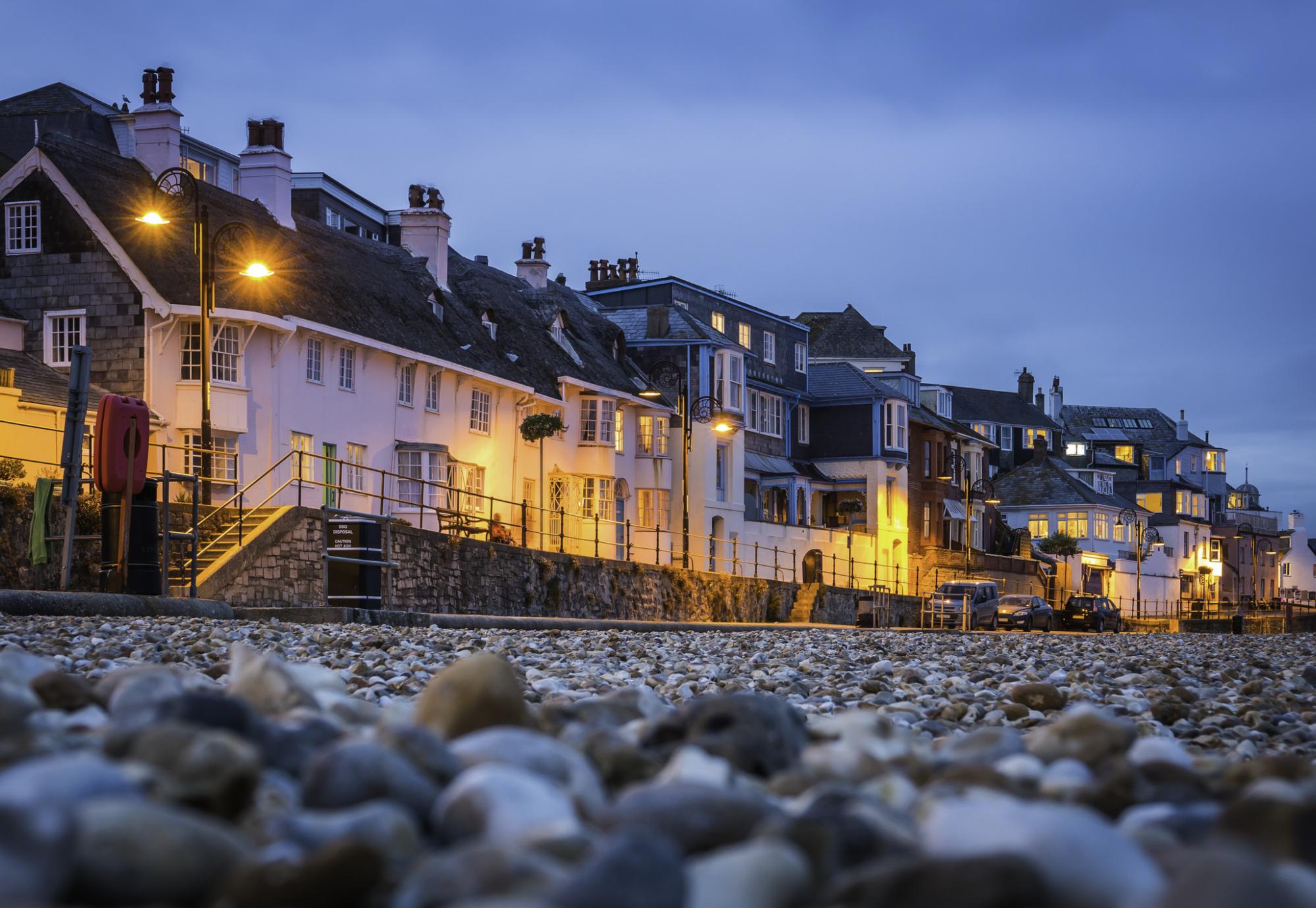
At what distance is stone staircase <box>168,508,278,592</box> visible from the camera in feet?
70.0

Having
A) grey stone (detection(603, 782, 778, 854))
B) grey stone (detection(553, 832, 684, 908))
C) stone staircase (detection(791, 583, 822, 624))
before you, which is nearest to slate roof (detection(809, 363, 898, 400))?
stone staircase (detection(791, 583, 822, 624))

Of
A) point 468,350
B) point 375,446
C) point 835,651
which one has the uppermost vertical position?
point 468,350

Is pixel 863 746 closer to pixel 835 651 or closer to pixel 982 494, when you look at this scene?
pixel 835 651

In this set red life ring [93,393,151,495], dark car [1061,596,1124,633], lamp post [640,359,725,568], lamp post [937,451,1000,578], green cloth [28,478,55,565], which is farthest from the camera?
lamp post [937,451,1000,578]

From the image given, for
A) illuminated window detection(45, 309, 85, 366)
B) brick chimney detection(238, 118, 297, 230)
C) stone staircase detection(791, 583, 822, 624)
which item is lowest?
stone staircase detection(791, 583, 822, 624)

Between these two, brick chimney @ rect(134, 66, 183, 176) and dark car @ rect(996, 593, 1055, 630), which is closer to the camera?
brick chimney @ rect(134, 66, 183, 176)

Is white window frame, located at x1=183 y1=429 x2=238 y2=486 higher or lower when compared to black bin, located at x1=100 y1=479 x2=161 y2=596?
higher

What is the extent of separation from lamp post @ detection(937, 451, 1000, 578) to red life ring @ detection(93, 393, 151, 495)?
51.9 metres

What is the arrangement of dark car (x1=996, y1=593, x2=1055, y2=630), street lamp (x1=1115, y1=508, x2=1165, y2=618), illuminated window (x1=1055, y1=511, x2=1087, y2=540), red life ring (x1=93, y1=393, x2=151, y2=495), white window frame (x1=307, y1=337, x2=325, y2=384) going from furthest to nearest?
illuminated window (x1=1055, y1=511, x2=1087, y2=540)
street lamp (x1=1115, y1=508, x2=1165, y2=618)
dark car (x1=996, y1=593, x2=1055, y2=630)
white window frame (x1=307, y1=337, x2=325, y2=384)
red life ring (x1=93, y1=393, x2=151, y2=495)

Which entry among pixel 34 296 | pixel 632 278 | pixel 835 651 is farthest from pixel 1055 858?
pixel 632 278

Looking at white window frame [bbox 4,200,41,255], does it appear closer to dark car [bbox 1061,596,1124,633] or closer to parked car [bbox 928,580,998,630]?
parked car [bbox 928,580,998,630]

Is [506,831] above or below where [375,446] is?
below

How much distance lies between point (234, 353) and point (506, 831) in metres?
29.0

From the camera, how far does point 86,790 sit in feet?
7.52
